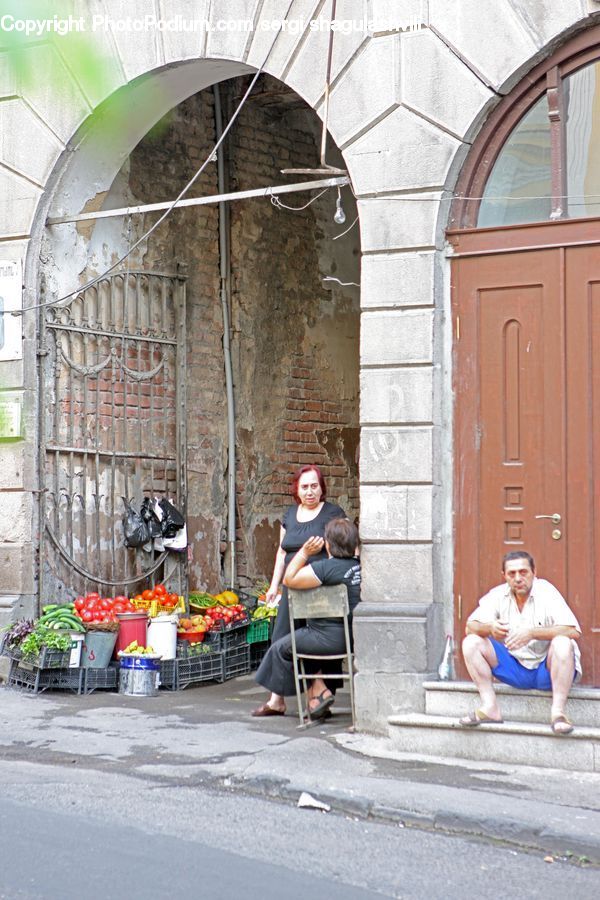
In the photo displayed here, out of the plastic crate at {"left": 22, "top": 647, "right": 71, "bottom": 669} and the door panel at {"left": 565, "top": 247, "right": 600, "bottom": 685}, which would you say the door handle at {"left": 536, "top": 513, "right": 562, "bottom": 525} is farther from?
the plastic crate at {"left": 22, "top": 647, "right": 71, "bottom": 669}

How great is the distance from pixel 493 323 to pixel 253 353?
474 cm

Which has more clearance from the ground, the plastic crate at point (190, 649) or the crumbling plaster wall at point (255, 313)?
the crumbling plaster wall at point (255, 313)

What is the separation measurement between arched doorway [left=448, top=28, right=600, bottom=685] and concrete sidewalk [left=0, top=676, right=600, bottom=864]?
1.25m

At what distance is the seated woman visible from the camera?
28.9ft

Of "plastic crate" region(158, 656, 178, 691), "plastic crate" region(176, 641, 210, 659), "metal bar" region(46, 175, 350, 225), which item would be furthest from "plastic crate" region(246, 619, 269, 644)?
"metal bar" region(46, 175, 350, 225)

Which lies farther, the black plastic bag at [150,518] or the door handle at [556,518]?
the black plastic bag at [150,518]

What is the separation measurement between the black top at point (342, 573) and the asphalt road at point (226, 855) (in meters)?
2.23

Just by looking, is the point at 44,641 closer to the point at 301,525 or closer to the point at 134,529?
the point at 134,529

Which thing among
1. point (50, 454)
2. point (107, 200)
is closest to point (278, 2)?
point (107, 200)

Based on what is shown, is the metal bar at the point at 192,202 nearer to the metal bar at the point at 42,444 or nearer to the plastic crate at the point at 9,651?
the metal bar at the point at 42,444

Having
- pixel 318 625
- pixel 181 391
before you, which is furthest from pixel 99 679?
pixel 181 391

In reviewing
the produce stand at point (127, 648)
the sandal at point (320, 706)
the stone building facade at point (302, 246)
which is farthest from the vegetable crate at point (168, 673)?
the sandal at point (320, 706)

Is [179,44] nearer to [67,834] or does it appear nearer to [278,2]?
[278,2]

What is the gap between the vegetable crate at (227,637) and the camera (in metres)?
10.7
